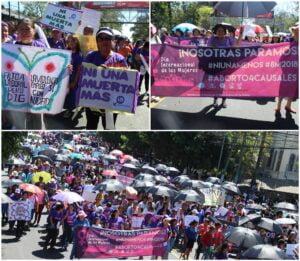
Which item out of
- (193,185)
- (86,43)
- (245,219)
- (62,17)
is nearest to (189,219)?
(245,219)

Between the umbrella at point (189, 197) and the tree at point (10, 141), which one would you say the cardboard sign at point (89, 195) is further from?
the umbrella at point (189, 197)

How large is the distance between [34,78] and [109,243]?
370 cm

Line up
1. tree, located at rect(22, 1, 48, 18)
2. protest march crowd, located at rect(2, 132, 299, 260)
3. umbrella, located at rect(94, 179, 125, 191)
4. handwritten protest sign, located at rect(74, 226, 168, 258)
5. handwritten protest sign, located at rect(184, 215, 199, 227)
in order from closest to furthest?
handwritten protest sign, located at rect(74, 226, 168, 258) < protest march crowd, located at rect(2, 132, 299, 260) < tree, located at rect(22, 1, 48, 18) < handwritten protest sign, located at rect(184, 215, 199, 227) < umbrella, located at rect(94, 179, 125, 191)

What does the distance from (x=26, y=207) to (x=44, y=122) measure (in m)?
3.52

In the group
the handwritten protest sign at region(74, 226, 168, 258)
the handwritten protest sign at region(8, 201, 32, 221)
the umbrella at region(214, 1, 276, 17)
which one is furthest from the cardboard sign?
the umbrella at region(214, 1, 276, 17)

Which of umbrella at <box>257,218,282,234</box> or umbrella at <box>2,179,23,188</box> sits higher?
umbrella at <box>2,179,23,188</box>

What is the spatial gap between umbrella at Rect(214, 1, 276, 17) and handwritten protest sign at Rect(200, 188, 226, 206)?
7.38 m

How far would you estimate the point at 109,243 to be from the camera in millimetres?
10609

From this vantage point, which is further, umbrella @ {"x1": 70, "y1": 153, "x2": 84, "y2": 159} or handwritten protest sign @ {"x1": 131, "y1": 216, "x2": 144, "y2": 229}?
umbrella @ {"x1": 70, "y1": 153, "x2": 84, "y2": 159}

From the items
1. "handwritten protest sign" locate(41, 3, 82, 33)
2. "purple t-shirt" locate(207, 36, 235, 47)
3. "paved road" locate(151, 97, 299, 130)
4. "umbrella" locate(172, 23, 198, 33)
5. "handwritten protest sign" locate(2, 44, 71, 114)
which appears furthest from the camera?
"umbrella" locate(172, 23, 198, 33)

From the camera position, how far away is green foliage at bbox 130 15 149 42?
12.1m

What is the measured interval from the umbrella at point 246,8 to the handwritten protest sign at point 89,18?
299 centimetres

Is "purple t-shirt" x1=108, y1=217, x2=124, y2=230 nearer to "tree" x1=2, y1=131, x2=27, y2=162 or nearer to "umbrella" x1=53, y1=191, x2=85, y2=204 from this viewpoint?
"umbrella" x1=53, y1=191, x2=85, y2=204

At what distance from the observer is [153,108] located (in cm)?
1034
